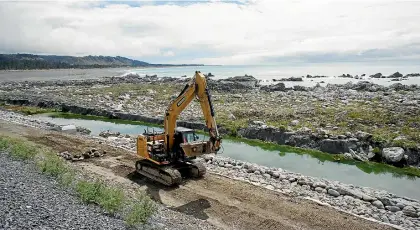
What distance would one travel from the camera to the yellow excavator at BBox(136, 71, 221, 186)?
1423 cm

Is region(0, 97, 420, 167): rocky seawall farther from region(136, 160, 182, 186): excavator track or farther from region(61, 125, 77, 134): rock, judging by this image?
region(136, 160, 182, 186): excavator track

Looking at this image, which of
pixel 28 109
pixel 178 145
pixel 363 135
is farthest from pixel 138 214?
pixel 28 109

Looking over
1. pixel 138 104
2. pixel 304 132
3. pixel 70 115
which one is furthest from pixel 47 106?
pixel 304 132

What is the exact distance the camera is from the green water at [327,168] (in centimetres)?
1769

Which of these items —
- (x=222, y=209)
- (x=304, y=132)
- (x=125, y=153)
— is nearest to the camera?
(x=222, y=209)

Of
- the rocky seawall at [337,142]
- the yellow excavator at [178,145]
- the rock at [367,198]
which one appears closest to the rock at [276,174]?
the yellow excavator at [178,145]

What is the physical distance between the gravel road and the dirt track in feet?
12.9

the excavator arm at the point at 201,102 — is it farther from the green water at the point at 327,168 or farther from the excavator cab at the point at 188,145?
the green water at the point at 327,168

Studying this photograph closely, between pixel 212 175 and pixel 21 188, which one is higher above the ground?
pixel 21 188

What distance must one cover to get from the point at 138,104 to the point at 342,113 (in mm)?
22150

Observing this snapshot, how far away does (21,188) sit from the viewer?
10.1 m

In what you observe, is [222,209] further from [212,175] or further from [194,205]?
[212,175]

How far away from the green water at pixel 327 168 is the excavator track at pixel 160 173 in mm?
7288

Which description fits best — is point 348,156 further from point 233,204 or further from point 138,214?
point 138,214
